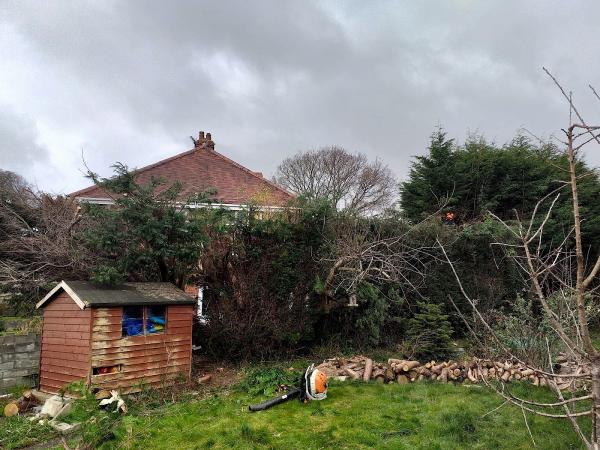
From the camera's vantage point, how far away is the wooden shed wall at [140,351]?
7.11m

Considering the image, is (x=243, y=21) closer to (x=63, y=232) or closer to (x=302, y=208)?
(x=302, y=208)

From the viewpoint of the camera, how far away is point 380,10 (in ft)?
27.5

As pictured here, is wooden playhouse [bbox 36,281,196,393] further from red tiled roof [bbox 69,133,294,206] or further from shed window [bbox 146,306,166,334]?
red tiled roof [bbox 69,133,294,206]

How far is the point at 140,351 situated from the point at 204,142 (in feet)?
45.0

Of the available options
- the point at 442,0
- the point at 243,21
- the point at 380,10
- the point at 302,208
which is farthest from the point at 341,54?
the point at 442,0

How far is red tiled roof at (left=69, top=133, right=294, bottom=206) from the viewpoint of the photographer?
53.9ft

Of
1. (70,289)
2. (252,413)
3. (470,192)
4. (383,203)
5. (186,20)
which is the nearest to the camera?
(252,413)

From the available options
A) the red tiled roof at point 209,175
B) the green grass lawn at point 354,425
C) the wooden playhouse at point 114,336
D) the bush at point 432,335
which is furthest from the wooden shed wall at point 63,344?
the red tiled roof at point 209,175

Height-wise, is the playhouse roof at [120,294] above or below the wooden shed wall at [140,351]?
above

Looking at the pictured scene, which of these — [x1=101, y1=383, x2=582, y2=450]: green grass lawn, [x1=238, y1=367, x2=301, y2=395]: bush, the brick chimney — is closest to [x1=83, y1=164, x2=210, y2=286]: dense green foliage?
[x1=238, y1=367, x2=301, y2=395]: bush

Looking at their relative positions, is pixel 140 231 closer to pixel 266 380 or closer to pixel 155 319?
pixel 155 319

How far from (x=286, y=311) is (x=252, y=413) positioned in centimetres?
357

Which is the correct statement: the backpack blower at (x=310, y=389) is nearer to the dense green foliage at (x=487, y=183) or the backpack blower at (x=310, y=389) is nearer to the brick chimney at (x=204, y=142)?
the dense green foliage at (x=487, y=183)

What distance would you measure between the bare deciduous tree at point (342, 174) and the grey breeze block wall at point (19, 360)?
20350mm
